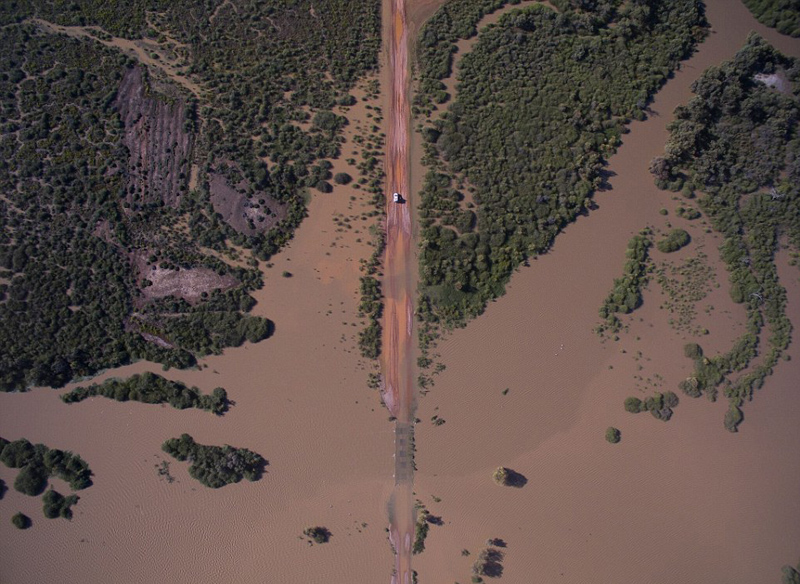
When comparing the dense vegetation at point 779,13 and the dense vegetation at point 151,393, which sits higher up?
the dense vegetation at point 779,13

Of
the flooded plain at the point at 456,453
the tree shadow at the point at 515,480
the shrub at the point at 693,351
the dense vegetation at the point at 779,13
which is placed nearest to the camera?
the flooded plain at the point at 456,453

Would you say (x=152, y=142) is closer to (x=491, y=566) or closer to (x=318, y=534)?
(x=318, y=534)

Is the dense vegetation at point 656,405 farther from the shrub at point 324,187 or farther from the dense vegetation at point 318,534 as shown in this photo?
the shrub at point 324,187

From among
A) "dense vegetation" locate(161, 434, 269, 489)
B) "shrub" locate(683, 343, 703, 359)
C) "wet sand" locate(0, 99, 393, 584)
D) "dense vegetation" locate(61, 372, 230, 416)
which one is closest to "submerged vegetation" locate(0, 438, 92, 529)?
"wet sand" locate(0, 99, 393, 584)

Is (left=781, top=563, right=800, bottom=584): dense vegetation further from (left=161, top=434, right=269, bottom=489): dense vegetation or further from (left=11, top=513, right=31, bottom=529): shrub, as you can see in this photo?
(left=11, top=513, right=31, bottom=529): shrub

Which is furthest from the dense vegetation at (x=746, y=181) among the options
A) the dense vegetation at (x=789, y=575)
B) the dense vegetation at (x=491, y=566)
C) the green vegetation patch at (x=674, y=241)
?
the dense vegetation at (x=491, y=566)

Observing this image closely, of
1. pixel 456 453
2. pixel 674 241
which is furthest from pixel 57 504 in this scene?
pixel 674 241

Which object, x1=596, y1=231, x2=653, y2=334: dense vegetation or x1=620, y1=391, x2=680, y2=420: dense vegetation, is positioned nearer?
x1=620, y1=391, x2=680, y2=420: dense vegetation
